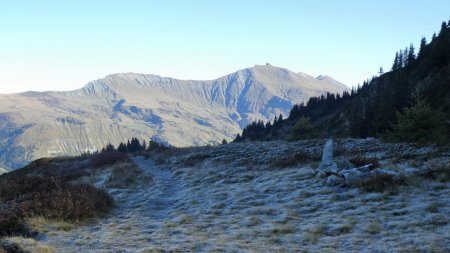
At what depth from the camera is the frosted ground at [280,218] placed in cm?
1091

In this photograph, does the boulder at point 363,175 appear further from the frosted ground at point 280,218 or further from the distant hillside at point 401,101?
the distant hillside at point 401,101

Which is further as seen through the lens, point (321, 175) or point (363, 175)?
point (321, 175)

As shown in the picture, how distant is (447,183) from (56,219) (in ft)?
49.2

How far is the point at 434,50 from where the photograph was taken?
95.4m

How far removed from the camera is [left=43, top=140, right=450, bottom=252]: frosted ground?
35.8 feet

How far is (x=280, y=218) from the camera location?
1406 centimetres

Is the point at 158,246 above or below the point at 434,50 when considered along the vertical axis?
below

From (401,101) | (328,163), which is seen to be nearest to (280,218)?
(328,163)

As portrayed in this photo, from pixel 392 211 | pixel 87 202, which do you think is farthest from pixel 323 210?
pixel 87 202

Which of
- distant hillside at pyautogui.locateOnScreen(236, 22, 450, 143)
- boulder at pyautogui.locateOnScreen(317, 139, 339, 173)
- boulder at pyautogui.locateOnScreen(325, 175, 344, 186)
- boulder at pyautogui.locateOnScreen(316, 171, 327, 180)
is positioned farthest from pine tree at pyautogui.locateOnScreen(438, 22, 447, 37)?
boulder at pyautogui.locateOnScreen(325, 175, 344, 186)

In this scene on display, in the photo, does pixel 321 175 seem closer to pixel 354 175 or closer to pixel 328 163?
pixel 328 163

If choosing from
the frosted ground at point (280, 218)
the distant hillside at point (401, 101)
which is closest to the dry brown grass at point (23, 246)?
the frosted ground at point (280, 218)

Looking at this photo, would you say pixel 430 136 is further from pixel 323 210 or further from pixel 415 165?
pixel 323 210

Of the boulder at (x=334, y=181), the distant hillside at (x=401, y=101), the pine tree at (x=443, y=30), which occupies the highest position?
the pine tree at (x=443, y=30)
